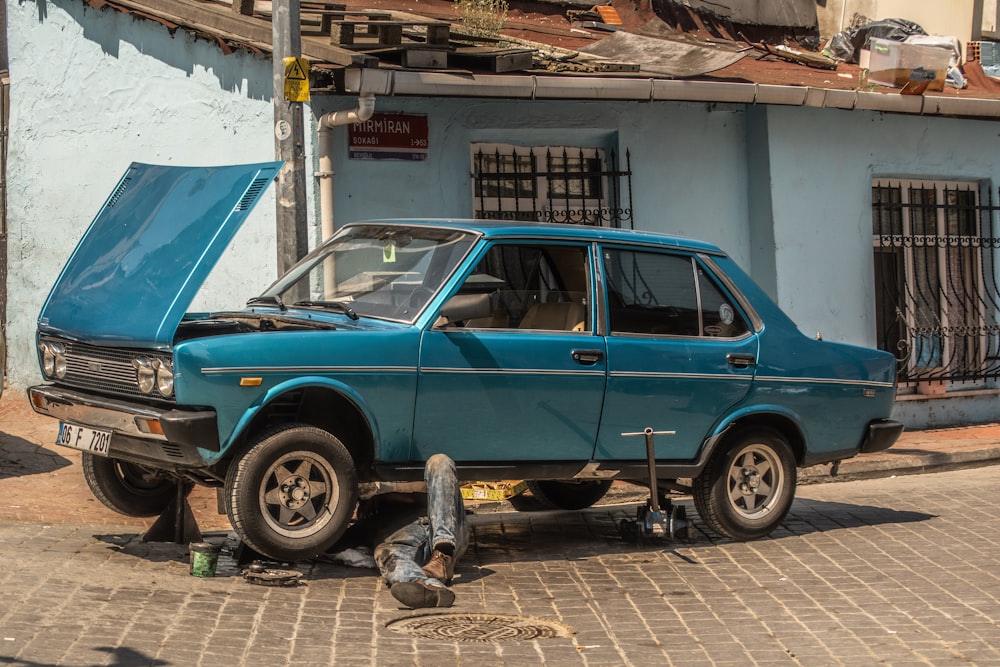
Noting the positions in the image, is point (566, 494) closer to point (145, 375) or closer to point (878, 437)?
Answer: point (878, 437)

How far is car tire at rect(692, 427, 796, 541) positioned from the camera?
832 cm

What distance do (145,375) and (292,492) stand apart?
36.2 inches

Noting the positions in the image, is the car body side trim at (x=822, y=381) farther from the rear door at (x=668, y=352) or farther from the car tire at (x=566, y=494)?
the car tire at (x=566, y=494)

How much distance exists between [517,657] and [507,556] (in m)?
2.25

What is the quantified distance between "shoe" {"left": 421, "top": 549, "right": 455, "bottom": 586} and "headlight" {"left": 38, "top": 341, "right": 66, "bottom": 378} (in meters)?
2.19

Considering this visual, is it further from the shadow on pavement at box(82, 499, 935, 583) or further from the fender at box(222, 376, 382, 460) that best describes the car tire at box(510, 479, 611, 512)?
the fender at box(222, 376, 382, 460)

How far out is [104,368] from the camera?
6.98 metres

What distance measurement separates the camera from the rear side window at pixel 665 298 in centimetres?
795

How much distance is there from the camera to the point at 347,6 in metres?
13.8

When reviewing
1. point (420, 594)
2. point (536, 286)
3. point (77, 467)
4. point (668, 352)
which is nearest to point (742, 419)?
point (668, 352)

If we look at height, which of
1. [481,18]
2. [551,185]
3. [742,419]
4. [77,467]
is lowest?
[77,467]

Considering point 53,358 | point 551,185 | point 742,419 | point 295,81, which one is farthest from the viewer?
point 551,185

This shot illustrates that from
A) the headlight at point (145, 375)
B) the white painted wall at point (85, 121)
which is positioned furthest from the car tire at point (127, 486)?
the white painted wall at point (85, 121)

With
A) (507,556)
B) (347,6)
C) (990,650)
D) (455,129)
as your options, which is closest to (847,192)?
(455,129)
